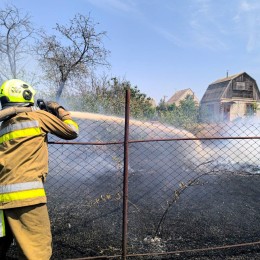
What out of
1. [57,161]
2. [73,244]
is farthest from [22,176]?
[57,161]

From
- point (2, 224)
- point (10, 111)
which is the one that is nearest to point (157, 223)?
point (2, 224)

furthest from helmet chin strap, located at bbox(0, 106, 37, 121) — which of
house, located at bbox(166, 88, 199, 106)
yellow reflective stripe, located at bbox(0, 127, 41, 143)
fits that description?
house, located at bbox(166, 88, 199, 106)

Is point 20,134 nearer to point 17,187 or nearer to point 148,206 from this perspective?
point 17,187

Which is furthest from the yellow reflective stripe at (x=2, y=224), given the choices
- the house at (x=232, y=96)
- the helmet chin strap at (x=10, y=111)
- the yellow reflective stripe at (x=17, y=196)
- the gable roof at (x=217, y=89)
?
the gable roof at (x=217, y=89)

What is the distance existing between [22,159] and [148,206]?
322 centimetres

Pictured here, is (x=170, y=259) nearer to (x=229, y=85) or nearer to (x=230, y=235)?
(x=230, y=235)

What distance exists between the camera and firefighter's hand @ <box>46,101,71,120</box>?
2731 millimetres

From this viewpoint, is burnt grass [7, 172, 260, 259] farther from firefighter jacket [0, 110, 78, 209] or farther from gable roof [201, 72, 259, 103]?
gable roof [201, 72, 259, 103]

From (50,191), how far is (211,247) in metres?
3.49

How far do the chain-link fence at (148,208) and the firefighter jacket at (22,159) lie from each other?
771 mm

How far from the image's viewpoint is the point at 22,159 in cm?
243

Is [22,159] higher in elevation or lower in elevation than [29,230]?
higher

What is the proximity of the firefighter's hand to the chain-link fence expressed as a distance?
57cm

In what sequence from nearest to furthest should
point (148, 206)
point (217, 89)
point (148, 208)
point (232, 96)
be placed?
point (148, 208) → point (148, 206) → point (232, 96) → point (217, 89)
